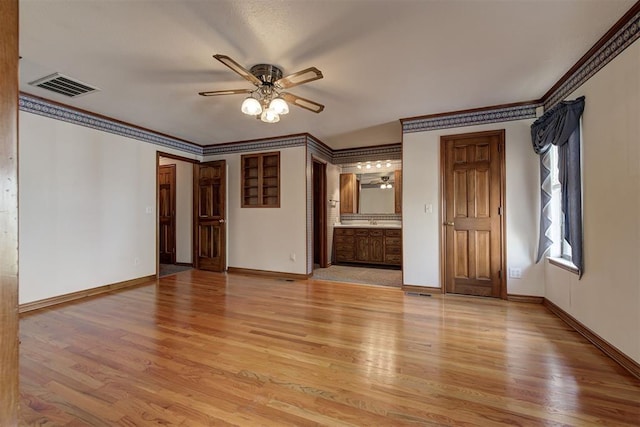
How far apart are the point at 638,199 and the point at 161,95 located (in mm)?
4319

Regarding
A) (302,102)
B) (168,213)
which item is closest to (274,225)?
(302,102)

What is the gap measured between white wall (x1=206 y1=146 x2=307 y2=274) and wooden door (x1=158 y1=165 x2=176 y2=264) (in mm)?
1478

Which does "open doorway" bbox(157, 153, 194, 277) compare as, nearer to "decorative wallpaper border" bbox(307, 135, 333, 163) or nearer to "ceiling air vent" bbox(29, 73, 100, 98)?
"decorative wallpaper border" bbox(307, 135, 333, 163)

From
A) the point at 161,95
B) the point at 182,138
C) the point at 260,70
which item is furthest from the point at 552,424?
the point at 182,138

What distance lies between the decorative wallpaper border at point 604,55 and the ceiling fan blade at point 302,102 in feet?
7.44

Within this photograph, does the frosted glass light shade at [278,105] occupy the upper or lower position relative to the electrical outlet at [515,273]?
upper

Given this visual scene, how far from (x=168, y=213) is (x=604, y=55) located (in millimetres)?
6938

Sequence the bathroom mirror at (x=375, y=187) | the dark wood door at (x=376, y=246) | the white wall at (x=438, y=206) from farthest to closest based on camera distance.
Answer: the bathroom mirror at (x=375, y=187) → the dark wood door at (x=376, y=246) → the white wall at (x=438, y=206)

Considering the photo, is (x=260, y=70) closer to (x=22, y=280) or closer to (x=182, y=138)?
(x=182, y=138)

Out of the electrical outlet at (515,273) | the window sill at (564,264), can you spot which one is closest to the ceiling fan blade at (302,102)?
the window sill at (564,264)

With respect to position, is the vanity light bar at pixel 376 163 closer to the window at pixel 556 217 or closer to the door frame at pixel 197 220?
the door frame at pixel 197 220

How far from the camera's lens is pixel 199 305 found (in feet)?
11.0

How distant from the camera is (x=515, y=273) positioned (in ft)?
11.6

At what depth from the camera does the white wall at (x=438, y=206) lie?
3467 millimetres
